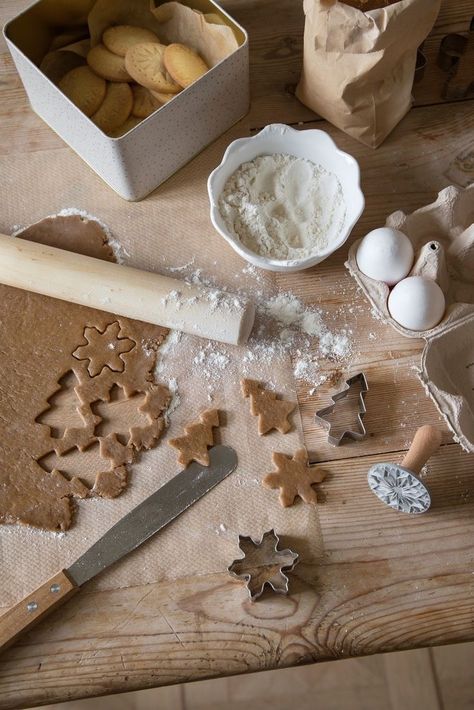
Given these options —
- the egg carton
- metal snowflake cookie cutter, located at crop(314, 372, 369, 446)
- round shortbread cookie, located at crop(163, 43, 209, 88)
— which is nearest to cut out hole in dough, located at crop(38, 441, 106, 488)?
metal snowflake cookie cutter, located at crop(314, 372, 369, 446)

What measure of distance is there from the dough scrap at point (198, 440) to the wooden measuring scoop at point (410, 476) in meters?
0.20

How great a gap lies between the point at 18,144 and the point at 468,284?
68 cm

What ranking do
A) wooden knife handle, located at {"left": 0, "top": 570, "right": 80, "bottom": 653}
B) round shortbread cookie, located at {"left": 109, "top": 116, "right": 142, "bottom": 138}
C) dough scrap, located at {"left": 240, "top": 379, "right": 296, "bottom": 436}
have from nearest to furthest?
wooden knife handle, located at {"left": 0, "top": 570, "right": 80, "bottom": 653} < dough scrap, located at {"left": 240, "top": 379, "right": 296, "bottom": 436} < round shortbread cookie, located at {"left": 109, "top": 116, "right": 142, "bottom": 138}

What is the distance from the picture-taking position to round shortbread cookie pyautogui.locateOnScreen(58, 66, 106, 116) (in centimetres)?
97

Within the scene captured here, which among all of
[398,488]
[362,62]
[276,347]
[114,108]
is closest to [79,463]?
[276,347]

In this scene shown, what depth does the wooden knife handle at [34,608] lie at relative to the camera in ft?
2.56

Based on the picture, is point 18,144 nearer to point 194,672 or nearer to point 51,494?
point 51,494

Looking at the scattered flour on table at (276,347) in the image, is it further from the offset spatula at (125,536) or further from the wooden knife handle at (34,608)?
the wooden knife handle at (34,608)

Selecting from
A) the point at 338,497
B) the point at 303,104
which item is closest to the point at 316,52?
the point at 303,104

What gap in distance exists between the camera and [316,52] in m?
0.91

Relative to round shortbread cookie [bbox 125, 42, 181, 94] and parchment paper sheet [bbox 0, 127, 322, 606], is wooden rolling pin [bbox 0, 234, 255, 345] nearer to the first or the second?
parchment paper sheet [bbox 0, 127, 322, 606]

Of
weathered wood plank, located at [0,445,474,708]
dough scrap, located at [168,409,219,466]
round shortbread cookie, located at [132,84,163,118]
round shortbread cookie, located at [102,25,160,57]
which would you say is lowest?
weathered wood plank, located at [0,445,474,708]

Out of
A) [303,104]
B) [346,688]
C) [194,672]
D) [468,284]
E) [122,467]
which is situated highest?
[303,104]

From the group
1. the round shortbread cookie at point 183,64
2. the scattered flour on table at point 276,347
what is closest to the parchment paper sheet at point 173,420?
the scattered flour on table at point 276,347
